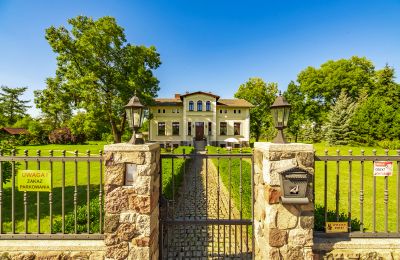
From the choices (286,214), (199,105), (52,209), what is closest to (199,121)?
(199,105)

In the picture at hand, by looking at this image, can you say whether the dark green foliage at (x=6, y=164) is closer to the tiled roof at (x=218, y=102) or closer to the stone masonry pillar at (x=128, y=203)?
the stone masonry pillar at (x=128, y=203)

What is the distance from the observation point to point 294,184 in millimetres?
2678

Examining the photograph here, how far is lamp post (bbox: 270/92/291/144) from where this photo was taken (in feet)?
9.64

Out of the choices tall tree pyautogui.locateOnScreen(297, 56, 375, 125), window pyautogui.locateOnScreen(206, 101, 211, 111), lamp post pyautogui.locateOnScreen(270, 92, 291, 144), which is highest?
tall tree pyautogui.locateOnScreen(297, 56, 375, 125)

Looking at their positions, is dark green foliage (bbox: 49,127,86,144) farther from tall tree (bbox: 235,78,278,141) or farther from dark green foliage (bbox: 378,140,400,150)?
dark green foliage (bbox: 378,140,400,150)

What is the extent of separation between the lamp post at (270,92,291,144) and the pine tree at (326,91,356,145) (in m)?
25.6

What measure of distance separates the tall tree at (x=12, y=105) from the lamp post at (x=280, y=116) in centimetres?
6223

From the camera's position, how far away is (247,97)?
111 feet

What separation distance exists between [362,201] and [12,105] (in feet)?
219

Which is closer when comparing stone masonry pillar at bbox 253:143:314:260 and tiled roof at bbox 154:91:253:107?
stone masonry pillar at bbox 253:143:314:260

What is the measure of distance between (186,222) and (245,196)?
263cm

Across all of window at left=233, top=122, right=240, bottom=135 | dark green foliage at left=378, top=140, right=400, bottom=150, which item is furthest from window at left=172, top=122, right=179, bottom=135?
dark green foliage at left=378, top=140, right=400, bottom=150

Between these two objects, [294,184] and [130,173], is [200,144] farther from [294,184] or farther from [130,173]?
[294,184]

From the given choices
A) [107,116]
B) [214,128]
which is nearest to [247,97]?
[214,128]
